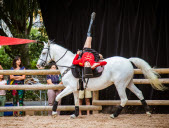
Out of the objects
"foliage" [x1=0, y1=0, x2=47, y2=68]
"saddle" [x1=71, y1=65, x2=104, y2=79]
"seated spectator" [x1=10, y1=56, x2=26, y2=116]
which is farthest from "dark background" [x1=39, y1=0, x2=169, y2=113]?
"foliage" [x1=0, y1=0, x2=47, y2=68]

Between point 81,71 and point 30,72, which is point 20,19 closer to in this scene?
point 30,72

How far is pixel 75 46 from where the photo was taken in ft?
21.5

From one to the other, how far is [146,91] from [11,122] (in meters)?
3.30

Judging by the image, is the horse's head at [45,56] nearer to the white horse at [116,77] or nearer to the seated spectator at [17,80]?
the white horse at [116,77]

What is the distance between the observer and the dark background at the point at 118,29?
20.6ft

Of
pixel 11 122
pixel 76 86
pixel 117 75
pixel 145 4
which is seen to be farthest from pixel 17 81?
pixel 145 4

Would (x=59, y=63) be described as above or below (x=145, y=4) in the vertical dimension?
below

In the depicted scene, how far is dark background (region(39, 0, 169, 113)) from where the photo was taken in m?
6.28

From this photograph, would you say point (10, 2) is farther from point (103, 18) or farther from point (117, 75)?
point (117, 75)

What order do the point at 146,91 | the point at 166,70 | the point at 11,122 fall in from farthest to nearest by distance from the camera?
the point at 146,91 < the point at 166,70 < the point at 11,122

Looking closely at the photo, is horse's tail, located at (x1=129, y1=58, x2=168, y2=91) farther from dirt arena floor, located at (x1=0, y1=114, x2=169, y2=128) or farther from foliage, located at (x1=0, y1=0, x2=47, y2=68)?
foliage, located at (x1=0, y1=0, x2=47, y2=68)

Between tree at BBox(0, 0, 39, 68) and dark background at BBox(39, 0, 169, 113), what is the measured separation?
1.61 m

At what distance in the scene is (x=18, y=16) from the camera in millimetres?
8266

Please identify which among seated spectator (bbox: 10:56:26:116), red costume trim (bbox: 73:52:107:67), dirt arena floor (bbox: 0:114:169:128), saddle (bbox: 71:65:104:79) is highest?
red costume trim (bbox: 73:52:107:67)
